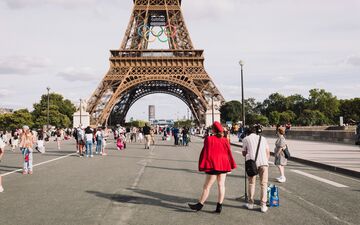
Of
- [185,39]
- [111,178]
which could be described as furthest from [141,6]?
[111,178]

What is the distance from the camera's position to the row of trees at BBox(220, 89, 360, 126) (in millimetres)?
92731

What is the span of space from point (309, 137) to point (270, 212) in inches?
1110

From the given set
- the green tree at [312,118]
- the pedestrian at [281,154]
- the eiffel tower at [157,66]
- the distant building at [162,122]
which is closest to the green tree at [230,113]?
the eiffel tower at [157,66]

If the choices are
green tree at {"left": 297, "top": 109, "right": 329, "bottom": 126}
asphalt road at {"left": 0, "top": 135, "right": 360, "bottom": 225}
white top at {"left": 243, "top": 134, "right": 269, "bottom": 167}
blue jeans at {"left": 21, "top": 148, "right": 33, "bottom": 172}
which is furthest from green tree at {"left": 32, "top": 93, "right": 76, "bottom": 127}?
white top at {"left": 243, "top": 134, "right": 269, "bottom": 167}

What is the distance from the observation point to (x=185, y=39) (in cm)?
6147

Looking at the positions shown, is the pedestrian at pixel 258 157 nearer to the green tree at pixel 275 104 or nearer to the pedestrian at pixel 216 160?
the pedestrian at pixel 216 160

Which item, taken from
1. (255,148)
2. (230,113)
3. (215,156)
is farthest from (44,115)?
(215,156)

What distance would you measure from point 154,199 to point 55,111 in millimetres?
93697

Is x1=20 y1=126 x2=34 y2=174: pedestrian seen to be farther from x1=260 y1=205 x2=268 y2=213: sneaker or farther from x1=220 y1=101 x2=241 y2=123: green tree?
x1=220 y1=101 x2=241 y2=123: green tree

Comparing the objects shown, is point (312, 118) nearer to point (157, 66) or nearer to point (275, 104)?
point (275, 104)

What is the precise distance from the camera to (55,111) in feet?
319

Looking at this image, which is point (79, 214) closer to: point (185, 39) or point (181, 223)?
point (181, 223)

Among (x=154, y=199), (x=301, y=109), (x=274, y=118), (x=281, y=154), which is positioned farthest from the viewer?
(x=301, y=109)

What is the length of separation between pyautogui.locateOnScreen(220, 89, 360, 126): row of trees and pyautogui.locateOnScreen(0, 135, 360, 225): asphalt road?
218ft
